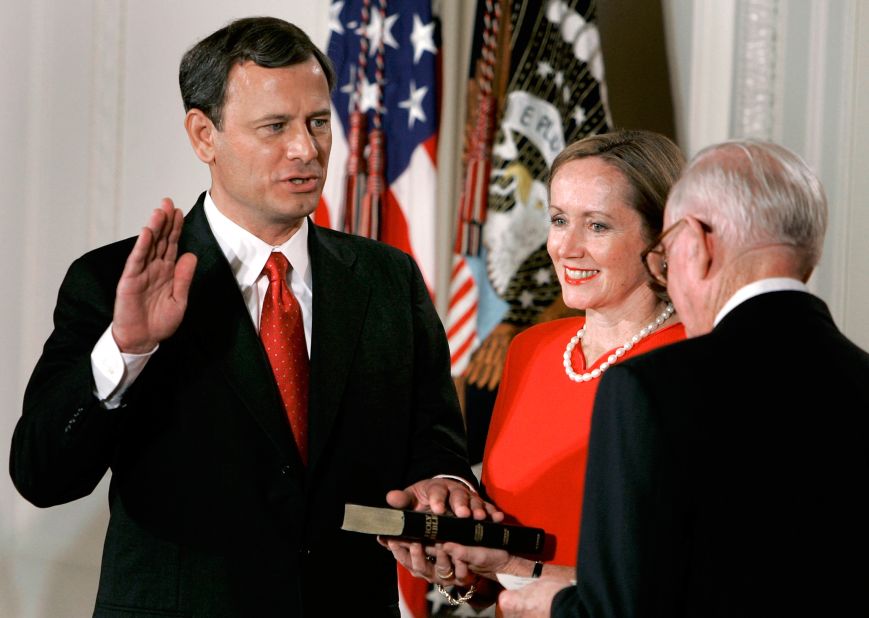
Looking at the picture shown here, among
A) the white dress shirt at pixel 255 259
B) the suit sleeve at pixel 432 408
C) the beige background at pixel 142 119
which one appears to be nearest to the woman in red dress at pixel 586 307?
the suit sleeve at pixel 432 408

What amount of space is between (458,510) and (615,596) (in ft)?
2.26

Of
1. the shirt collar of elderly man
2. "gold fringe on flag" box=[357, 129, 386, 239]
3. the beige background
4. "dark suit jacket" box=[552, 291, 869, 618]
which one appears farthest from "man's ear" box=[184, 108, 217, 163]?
the beige background

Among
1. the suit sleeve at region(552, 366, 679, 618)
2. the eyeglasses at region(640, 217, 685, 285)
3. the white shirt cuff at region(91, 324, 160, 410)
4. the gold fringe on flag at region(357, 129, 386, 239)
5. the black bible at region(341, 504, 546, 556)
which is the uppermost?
the gold fringe on flag at region(357, 129, 386, 239)

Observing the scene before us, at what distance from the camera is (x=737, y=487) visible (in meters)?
1.46

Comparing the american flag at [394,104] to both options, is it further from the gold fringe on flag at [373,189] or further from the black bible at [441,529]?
the black bible at [441,529]

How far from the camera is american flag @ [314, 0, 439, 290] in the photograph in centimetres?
429

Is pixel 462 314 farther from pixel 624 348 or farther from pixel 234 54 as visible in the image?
pixel 234 54

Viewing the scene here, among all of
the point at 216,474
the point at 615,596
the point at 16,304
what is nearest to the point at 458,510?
the point at 216,474

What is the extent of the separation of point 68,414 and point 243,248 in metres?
0.53

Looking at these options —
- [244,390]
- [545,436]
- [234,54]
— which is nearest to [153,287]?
[244,390]

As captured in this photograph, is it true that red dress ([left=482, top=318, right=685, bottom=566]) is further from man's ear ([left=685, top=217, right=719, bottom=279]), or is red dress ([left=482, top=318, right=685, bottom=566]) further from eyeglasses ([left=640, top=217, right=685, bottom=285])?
man's ear ([left=685, top=217, right=719, bottom=279])

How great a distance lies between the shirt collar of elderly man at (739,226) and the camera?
62.8 inches

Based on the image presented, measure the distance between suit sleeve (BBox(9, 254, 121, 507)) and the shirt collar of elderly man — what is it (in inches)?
42.4

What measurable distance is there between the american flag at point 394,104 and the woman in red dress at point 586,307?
1.88 meters
